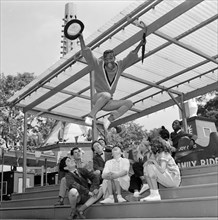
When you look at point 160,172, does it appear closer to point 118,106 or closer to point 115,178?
point 115,178

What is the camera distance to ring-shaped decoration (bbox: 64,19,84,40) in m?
5.44

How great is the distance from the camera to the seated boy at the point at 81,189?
5184 millimetres

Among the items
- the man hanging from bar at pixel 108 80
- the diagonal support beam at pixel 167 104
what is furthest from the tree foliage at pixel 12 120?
the man hanging from bar at pixel 108 80

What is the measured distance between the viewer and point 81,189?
5.30m

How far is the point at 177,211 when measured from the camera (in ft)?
13.6

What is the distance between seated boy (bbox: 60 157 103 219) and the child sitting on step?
1009 millimetres

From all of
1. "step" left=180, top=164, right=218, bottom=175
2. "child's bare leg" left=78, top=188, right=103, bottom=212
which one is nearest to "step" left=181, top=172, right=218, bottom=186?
"step" left=180, top=164, right=218, bottom=175

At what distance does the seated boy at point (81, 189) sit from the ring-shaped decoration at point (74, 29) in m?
2.03

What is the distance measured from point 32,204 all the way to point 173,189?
404cm

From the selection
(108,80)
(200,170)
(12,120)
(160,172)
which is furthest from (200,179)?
(12,120)

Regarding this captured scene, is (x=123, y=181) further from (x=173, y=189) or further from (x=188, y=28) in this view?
(x=188, y=28)

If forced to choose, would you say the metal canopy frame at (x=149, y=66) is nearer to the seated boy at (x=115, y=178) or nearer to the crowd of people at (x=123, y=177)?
the crowd of people at (x=123, y=177)

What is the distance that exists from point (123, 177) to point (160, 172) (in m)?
0.72

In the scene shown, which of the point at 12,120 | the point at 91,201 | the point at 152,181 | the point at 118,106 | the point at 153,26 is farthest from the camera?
the point at 12,120
